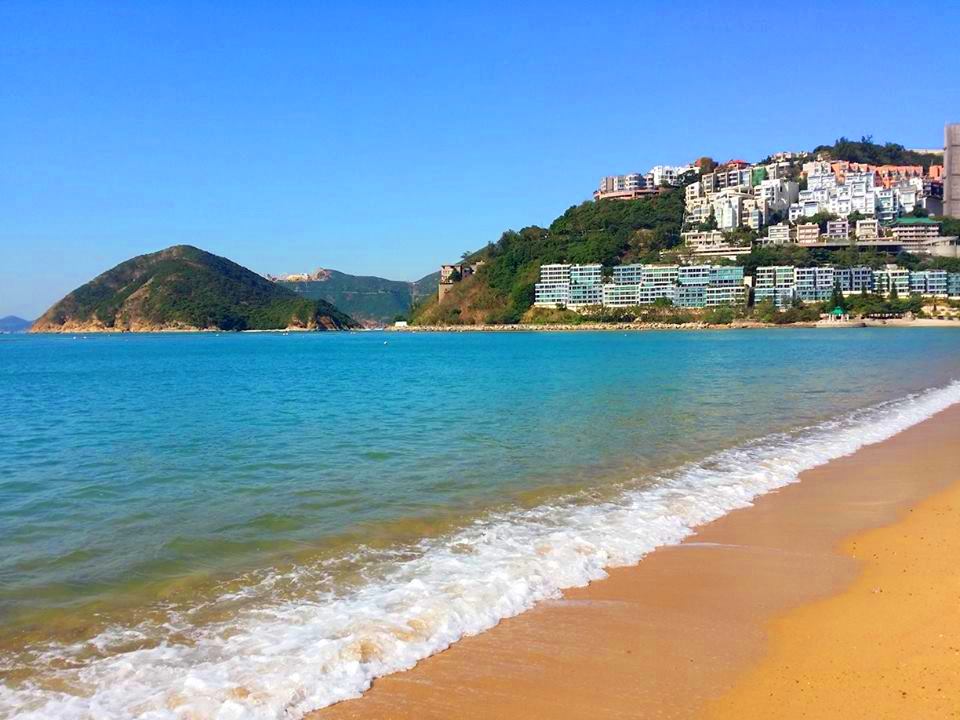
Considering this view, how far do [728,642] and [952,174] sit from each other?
628ft

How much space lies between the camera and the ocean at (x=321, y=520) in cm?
482

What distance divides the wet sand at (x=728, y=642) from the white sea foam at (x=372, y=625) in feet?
0.82

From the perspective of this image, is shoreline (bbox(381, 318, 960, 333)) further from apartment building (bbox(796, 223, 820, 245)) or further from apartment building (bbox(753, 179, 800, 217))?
apartment building (bbox(753, 179, 800, 217))

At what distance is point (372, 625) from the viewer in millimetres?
5320

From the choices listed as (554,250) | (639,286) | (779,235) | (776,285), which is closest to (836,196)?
(779,235)

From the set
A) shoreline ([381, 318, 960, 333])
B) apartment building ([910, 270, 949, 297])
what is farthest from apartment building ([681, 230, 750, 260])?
apartment building ([910, 270, 949, 297])

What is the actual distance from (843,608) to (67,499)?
31.7 feet

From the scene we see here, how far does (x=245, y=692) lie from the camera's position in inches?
173

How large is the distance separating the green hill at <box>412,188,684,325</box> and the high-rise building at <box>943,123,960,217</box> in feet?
185

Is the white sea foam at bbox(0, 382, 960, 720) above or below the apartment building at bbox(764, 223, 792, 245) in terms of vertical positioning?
below

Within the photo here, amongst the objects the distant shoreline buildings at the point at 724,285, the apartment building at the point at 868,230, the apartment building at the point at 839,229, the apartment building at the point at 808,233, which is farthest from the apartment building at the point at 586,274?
the apartment building at the point at 868,230

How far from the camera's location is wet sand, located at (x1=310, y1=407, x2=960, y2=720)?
4.22 m

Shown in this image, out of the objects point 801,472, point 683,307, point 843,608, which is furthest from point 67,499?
point 683,307

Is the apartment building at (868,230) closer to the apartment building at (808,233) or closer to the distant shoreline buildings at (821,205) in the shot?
the distant shoreline buildings at (821,205)
